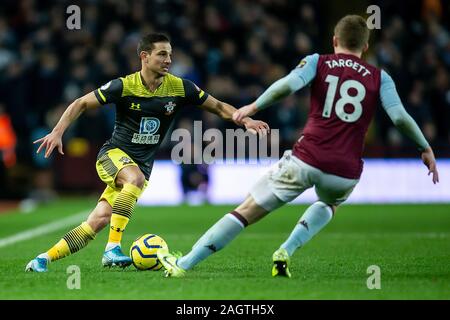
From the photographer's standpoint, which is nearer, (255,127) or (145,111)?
(255,127)

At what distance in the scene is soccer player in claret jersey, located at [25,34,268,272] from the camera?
26.7 ft

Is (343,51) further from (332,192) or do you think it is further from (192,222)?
(192,222)

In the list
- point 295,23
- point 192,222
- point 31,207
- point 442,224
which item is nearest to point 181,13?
point 295,23

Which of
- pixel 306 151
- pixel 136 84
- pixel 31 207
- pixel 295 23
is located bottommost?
pixel 31 207

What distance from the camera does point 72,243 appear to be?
321 inches

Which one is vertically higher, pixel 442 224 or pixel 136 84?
pixel 136 84

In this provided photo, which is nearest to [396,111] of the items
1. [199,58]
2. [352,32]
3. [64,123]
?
[352,32]

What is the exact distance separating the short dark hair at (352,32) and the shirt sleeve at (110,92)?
2091mm

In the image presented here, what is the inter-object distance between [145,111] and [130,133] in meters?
0.24

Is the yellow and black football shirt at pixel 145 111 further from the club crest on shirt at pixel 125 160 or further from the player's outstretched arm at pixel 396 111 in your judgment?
the player's outstretched arm at pixel 396 111

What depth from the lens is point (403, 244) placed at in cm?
1057

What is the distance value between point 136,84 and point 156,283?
2.05m

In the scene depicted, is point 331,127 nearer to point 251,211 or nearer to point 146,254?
point 251,211

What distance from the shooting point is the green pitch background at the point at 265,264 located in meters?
6.59
